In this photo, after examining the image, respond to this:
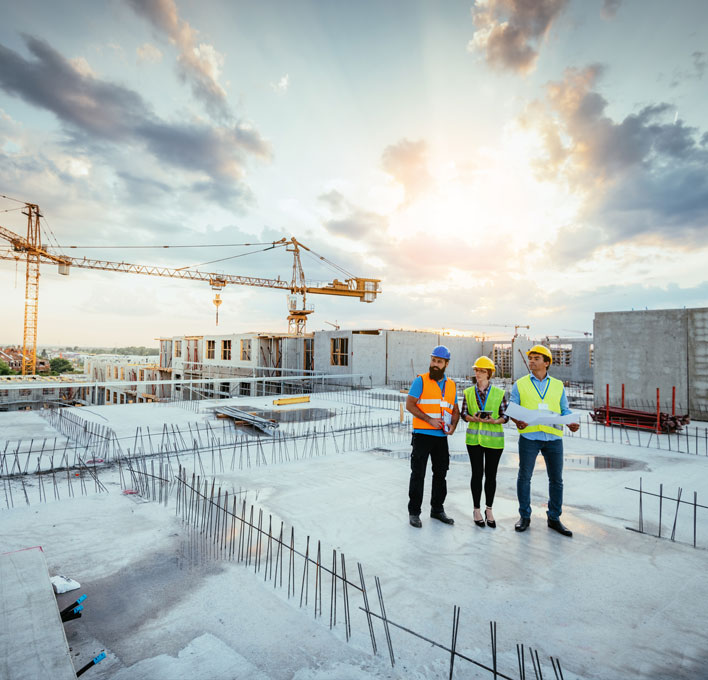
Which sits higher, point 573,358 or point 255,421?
point 573,358

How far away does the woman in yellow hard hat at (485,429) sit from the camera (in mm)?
4504

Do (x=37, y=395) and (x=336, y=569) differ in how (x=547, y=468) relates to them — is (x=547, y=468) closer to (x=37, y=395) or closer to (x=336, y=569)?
(x=336, y=569)

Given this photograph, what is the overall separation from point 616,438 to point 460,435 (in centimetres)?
386

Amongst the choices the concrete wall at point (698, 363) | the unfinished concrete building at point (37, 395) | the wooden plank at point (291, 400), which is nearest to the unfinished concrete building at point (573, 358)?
the concrete wall at point (698, 363)

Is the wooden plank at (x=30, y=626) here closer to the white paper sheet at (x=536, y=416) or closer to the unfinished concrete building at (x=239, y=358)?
the white paper sheet at (x=536, y=416)

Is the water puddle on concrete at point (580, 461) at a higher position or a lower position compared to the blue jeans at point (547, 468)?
lower

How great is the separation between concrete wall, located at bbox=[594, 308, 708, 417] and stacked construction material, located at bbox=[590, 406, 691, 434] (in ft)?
7.33

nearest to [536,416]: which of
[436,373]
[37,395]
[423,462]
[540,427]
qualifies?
[540,427]

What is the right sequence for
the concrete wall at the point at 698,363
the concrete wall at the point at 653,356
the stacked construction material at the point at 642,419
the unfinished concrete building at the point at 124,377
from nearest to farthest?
the stacked construction material at the point at 642,419, the concrete wall at the point at 698,363, the concrete wall at the point at 653,356, the unfinished concrete building at the point at 124,377

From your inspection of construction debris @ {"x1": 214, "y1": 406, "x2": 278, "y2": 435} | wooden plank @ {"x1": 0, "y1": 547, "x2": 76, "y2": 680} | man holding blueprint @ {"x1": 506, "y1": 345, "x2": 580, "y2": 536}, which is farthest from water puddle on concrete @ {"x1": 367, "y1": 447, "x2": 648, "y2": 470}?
wooden plank @ {"x1": 0, "y1": 547, "x2": 76, "y2": 680}

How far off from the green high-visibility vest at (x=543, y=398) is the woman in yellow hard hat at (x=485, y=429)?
23cm

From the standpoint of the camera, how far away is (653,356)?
14.3 m

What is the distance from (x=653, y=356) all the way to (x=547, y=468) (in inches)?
501

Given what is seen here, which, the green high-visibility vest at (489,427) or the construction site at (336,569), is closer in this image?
the construction site at (336,569)
